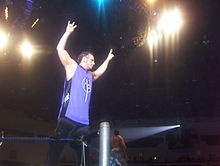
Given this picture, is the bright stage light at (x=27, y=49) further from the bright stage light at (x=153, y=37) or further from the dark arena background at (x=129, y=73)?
the bright stage light at (x=153, y=37)

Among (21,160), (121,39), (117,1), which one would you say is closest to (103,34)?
(121,39)

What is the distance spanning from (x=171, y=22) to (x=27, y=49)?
3.75m

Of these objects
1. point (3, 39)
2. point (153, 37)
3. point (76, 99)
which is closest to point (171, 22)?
point (153, 37)

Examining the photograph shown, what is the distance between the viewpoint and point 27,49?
8.39 metres

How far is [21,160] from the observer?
1773 centimetres

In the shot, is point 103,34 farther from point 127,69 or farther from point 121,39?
point 127,69

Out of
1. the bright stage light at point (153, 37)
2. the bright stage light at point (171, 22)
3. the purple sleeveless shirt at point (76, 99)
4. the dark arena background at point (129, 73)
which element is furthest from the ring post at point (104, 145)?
the bright stage light at point (153, 37)

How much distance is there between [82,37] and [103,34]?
78cm

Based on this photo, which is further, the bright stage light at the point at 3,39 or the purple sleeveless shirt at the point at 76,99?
the bright stage light at the point at 3,39

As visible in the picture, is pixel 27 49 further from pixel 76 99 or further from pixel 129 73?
pixel 76 99

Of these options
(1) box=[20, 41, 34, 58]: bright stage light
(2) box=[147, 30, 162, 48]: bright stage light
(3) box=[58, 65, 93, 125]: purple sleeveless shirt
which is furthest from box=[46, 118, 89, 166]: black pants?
(1) box=[20, 41, 34, 58]: bright stage light

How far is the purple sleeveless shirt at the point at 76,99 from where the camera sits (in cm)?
313

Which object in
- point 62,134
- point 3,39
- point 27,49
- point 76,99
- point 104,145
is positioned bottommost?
point 104,145

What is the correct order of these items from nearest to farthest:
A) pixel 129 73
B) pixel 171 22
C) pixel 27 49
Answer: pixel 171 22 < pixel 27 49 < pixel 129 73
